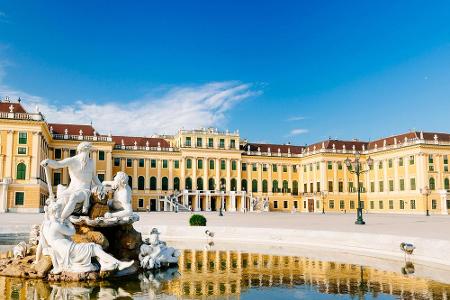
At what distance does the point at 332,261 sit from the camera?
1177 cm

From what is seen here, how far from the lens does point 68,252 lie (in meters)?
8.98

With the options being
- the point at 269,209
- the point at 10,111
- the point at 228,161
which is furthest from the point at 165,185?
the point at 10,111

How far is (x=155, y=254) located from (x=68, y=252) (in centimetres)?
217

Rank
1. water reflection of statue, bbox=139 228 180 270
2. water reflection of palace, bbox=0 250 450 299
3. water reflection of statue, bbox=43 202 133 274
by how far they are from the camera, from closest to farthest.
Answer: water reflection of palace, bbox=0 250 450 299 → water reflection of statue, bbox=43 202 133 274 → water reflection of statue, bbox=139 228 180 270

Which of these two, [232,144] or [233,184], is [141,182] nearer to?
[233,184]

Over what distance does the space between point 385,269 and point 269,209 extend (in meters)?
59.4

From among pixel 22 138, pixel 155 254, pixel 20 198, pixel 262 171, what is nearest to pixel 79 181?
pixel 155 254

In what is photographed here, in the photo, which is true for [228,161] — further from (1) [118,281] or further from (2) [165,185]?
(1) [118,281]

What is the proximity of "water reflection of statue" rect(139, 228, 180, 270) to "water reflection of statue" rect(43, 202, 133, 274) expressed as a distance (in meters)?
1.27

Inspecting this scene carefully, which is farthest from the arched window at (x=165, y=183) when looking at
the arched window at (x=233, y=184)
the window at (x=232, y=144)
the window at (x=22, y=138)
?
the window at (x=22, y=138)

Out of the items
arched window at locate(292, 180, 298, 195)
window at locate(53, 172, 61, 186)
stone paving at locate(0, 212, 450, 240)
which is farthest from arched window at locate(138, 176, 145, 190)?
stone paving at locate(0, 212, 450, 240)

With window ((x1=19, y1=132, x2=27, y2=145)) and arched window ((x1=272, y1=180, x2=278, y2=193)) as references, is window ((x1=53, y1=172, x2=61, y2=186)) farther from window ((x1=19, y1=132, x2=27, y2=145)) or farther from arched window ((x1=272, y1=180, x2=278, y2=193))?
arched window ((x1=272, y1=180, x2=278, y2=193))

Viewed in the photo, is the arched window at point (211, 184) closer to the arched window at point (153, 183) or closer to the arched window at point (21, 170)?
the arched window at point (153, 183)

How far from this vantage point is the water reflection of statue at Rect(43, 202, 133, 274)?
9.00m
